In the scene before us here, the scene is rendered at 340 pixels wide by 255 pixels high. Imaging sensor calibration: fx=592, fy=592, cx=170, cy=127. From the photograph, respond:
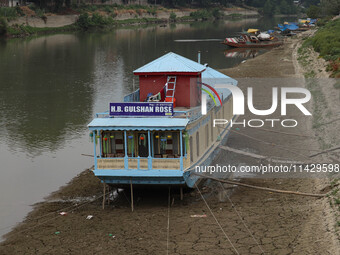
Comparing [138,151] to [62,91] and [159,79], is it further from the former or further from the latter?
[62,91]

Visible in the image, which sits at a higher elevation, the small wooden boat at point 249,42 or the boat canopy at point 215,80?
the boat canopy at point 215,80

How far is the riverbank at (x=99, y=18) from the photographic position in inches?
4178

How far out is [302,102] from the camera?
3797 cm

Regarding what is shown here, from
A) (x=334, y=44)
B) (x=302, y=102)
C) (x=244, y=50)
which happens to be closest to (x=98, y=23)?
(x=244, y=50)

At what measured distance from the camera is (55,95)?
153 feet

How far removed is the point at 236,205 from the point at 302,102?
19.8 meters

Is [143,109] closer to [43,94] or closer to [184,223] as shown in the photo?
[184,223]

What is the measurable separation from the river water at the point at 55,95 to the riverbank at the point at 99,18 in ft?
24.8

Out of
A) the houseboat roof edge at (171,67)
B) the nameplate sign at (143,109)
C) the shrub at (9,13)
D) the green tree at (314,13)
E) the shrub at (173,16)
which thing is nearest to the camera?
the nameplate sign at (143,109)

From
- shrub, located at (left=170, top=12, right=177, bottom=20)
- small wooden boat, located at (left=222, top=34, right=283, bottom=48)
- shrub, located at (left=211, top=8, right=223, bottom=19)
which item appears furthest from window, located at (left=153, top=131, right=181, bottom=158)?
shrub, located at (left=211, top=8, right=223, bottom=19)

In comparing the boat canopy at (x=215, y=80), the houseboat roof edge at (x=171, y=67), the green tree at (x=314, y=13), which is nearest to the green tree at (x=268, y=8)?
the green tree at (x=314, y=13)

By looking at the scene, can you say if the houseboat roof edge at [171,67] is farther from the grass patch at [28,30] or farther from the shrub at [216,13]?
the shrub at [216,13]

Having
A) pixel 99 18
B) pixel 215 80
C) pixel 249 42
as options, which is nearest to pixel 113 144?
pixel 215 80

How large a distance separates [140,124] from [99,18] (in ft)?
348
